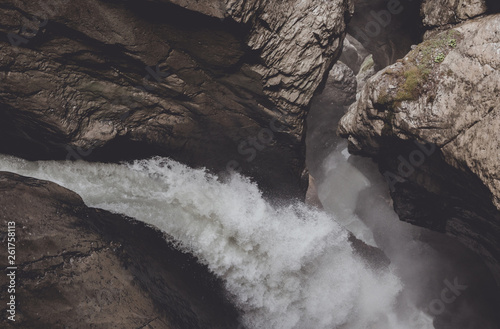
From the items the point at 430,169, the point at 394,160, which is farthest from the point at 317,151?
the point at 430,169

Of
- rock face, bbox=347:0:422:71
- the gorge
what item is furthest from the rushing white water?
rock face, bbox=347:0:422:71

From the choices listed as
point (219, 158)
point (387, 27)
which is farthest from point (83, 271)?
point (387, 27)

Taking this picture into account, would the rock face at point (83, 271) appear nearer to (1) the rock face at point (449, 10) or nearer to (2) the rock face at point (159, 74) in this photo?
(2) the rock face at point (159, 74)

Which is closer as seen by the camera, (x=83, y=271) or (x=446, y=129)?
(x=83, y=271)

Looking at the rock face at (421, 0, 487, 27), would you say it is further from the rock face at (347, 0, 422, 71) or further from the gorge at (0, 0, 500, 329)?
the rock face at (347, 0, 422, 71)

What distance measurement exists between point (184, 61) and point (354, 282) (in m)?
8.48

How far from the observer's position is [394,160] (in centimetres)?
877

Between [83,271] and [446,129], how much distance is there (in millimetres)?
7676

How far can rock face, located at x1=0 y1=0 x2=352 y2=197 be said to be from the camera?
6047 mm

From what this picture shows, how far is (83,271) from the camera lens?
4930 millimetres

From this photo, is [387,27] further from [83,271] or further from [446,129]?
[83,271]

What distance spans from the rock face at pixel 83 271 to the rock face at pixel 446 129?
21.2ft

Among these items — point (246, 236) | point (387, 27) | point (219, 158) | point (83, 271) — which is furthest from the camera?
point (387, 27)

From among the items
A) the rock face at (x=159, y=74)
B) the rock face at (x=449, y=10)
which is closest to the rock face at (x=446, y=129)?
the rock face at (x=449, y=10)
